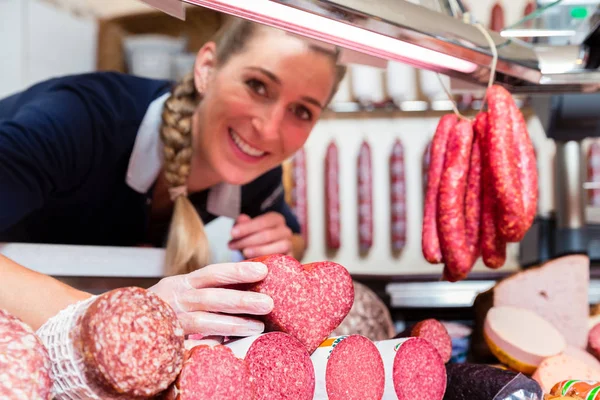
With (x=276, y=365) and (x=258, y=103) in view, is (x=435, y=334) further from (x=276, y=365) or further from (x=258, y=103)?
(x=258, y=103)

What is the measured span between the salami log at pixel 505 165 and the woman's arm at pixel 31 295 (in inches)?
29.0

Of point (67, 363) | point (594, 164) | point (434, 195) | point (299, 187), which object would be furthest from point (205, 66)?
point (594, 164)

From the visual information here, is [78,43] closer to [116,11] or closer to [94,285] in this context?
[116,11]

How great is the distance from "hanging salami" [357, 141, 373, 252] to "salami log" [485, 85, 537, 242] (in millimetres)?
2811

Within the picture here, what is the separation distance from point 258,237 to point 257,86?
46cm

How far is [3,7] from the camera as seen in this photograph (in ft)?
12.7

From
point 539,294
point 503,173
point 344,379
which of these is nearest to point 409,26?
point 503,173

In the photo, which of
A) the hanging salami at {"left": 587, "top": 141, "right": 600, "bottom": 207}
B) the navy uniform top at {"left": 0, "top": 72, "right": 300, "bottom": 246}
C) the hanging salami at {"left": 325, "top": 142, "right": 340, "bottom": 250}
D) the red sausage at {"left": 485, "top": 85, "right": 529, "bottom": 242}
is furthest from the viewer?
the hanging salami at {"left": 325, "top": 142, "right": 340, "bottom": 250}

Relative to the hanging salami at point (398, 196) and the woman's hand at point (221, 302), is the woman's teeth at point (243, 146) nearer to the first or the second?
the woman's hand at point (221, 302)

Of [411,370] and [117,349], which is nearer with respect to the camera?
[117,349]

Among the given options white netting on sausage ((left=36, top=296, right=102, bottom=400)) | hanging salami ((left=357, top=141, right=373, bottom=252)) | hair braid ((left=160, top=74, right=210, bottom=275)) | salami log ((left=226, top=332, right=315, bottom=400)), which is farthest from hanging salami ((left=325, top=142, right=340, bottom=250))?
white netting on sausage ((left=36, top=296, right=102, bottom=400))

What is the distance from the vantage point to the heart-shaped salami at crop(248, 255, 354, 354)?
2.53ft

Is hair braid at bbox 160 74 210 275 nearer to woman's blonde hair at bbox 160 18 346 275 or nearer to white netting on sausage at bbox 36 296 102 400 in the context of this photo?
woman's blonde hair at bbox 160 18 346 275

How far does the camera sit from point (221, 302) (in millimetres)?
770
